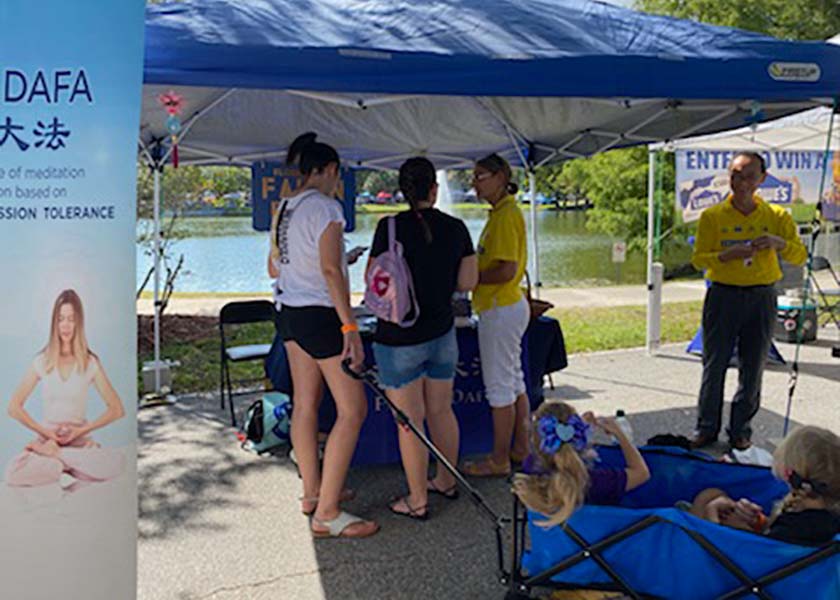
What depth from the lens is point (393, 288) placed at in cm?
332

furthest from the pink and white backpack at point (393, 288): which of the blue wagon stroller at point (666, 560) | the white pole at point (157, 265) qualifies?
the white pole at point (157, 265)

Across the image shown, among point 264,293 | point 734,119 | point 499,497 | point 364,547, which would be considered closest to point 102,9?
point 364,547

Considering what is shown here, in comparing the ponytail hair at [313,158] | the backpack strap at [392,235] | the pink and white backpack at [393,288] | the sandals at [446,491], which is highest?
the ponytail hair at [313,158]

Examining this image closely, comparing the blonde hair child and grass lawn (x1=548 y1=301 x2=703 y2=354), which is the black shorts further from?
grass lawn (x1=548 y1=301 x2=703 y2=354)

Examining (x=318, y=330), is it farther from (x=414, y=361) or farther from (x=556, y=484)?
(x=556, y=484)

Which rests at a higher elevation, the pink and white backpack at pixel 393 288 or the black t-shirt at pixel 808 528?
the pink and white backpack at pixel 393 288

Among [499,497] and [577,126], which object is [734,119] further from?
[499,497]

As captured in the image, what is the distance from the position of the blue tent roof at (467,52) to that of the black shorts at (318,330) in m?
0.88

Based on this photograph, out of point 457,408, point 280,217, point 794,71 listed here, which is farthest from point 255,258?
point 794,71

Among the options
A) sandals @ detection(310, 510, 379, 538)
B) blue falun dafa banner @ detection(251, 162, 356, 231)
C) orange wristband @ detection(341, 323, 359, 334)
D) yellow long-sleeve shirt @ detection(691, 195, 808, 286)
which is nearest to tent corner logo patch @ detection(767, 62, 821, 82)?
yellow long-sleeve shirt @ detection(691, 195, 808, 286)

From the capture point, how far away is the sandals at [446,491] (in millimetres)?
3832

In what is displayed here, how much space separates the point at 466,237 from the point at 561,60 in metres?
0.83

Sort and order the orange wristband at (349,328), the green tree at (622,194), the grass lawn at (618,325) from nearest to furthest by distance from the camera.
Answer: the orange wristband at (349,328) → the grass lawn at (618,325) → the green tree at (622,194)

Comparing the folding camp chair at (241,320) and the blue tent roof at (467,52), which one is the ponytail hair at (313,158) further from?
the folding camp chair at (241,320)
